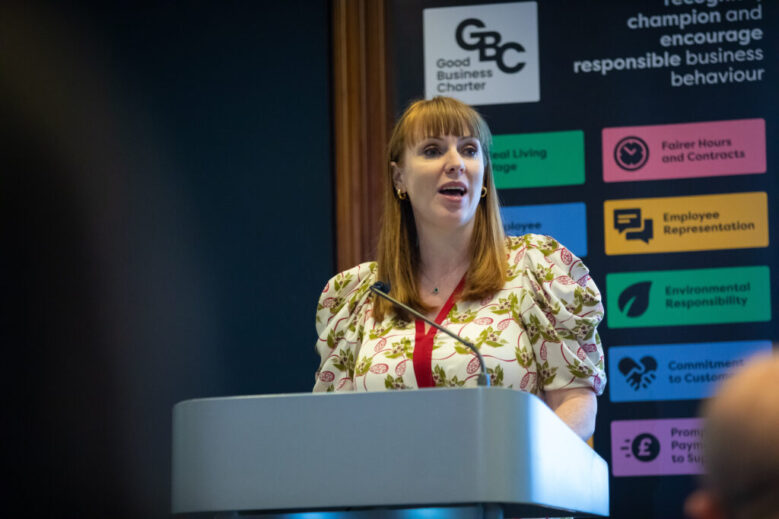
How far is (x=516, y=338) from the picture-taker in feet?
7.55


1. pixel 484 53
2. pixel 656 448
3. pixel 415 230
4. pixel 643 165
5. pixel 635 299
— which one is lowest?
pixel 656 448

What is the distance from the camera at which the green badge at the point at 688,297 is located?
3.32 m

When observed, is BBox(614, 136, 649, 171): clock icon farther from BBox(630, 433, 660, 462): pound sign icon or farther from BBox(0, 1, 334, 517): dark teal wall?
BBox(0, 1, 334, 517): dark teal wall

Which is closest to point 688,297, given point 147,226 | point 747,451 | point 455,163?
point 455,163

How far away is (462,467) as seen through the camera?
1459 mm

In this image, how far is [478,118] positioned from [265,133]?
53.7 inches

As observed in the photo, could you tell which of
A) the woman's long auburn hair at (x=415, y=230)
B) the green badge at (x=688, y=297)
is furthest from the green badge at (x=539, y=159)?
the woman's long auburn hair at (x=415, y=230)

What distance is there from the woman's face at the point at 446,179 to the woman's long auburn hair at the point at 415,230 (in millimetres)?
25

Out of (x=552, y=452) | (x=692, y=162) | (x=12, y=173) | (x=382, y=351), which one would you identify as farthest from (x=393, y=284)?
(x=12, y=173)

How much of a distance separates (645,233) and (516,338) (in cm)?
125

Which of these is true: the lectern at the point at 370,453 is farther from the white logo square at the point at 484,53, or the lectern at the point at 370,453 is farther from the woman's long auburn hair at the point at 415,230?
the white logo square at the point at 484,53

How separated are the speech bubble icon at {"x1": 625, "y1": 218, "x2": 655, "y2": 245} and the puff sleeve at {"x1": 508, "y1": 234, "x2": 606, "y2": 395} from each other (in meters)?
1.06

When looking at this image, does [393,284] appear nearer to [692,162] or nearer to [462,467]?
[462,467]

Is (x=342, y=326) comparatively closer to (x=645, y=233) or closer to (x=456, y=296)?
(x=456, y=296)
